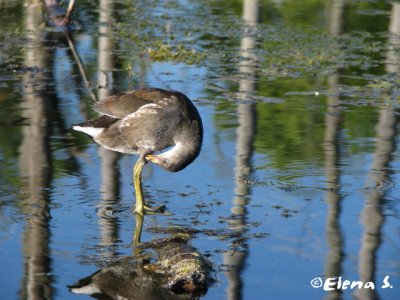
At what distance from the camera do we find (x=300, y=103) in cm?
1213

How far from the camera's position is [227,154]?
10.0 metres

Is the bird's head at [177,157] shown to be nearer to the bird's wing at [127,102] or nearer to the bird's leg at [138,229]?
the bird's leg at [138,229]

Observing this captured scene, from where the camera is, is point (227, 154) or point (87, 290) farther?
point (227, 154)

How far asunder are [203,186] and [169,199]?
0.47 m

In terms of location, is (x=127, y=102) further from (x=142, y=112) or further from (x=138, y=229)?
(x=138, y=229)

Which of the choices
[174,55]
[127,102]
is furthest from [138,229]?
[174,55]

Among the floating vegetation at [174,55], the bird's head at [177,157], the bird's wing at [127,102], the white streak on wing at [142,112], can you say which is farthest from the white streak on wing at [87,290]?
the floating vegetation at [174,55]

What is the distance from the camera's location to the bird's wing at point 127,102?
28.6 feet

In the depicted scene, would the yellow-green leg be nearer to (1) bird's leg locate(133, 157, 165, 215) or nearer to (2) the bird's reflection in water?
(1) bird's leg locate(133, 157, 165, 215)

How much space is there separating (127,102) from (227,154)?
158cm

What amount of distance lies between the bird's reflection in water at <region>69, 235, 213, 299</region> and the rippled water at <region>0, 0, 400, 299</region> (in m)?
0.11

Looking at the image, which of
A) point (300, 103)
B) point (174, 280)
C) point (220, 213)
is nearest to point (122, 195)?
point (220, 213)

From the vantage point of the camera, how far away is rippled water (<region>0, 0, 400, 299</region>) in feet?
23.7

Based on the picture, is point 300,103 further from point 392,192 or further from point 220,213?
point 220,213
